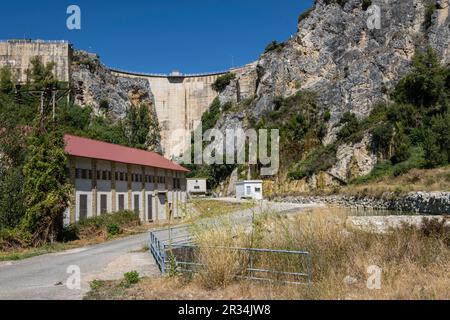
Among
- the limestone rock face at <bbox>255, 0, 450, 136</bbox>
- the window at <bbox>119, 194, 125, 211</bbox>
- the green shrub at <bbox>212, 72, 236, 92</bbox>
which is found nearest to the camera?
the window at <bbox>119, 194, 125, 211</bbox>

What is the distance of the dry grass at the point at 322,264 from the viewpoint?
773 centimetres

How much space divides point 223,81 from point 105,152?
6288cm

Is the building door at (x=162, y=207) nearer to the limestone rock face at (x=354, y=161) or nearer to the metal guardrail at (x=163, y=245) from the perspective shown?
the metal guardrail at (x=163, y=245)

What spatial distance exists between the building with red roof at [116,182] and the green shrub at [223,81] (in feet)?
168

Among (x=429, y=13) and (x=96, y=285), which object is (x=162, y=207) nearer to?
(x=96, y=285)

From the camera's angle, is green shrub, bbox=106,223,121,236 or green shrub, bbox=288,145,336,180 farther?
green shrub, bbox=288,145,336,180

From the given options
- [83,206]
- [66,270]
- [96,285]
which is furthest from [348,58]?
[96,285]

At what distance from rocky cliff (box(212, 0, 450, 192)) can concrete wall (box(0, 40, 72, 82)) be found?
98.7 ft

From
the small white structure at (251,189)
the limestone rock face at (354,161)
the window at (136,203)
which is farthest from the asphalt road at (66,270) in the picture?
the limestone rock face at (354,161)

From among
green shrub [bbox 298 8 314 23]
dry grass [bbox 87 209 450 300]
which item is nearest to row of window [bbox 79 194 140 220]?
dry grass [bbox 87 209 450 300]

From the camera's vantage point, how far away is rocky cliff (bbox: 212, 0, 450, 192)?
59719 millimetres

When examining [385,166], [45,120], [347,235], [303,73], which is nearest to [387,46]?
[303,73]

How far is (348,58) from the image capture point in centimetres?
6781

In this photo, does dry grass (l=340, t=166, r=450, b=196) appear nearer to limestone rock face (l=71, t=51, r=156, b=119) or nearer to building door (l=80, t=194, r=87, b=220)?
building door (l=80, t=194, r=87, b=220)
